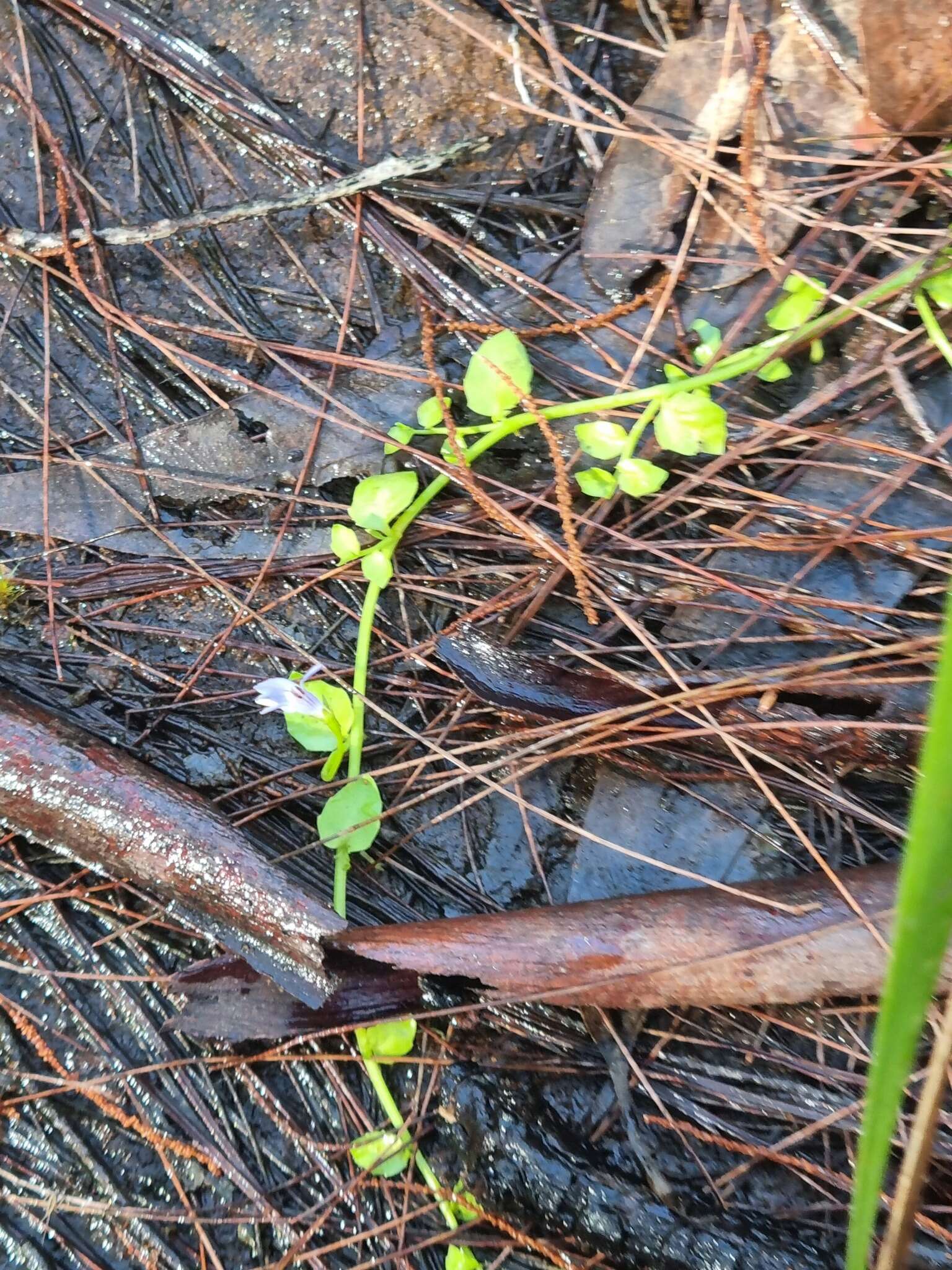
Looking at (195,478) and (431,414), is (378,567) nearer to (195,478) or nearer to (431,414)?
(431,414)

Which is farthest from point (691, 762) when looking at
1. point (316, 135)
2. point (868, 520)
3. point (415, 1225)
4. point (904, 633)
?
point (316, 135)

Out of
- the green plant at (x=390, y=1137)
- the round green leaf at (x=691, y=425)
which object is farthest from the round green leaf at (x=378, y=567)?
the green plant at (x=390, y=1137)

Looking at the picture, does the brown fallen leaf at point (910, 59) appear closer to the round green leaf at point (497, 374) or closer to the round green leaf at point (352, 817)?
the round green leaf at point (497, 374)

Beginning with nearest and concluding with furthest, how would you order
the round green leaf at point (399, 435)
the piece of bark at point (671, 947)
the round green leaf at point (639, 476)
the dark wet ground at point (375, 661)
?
Result: the piece of bark at point (671, 947) → the dark wet ground at point (375, 661) → the round green leaf at point (639, 476) → the round green leaf at point (399, 435)

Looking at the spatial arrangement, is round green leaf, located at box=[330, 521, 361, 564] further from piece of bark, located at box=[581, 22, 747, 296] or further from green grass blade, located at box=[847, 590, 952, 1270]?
green grass blade, located at box=[847, 590, 952, 1270]

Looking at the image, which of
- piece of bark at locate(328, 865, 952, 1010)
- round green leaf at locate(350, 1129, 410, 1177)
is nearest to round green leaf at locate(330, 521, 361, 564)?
piece of bark at locate(328, 865, 952, 1010)

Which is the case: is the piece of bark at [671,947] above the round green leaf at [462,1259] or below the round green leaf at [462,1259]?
above
